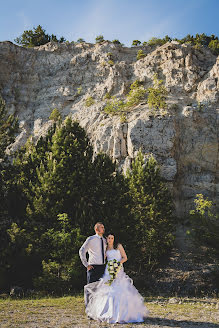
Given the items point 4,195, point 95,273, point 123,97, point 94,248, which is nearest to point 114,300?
point 95,273

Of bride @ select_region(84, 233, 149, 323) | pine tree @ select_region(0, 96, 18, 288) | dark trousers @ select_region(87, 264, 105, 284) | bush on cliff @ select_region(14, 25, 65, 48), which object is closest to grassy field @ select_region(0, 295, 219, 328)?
bride @ select_region(84, 233, 149, 323)

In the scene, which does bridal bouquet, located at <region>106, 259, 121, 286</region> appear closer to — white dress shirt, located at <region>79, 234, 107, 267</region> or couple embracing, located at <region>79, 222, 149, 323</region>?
couple embracing, located at <region>79, 222, 149, 323</region>

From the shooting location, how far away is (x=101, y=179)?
1756cm

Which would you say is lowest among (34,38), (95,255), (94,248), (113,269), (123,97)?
(113,269)

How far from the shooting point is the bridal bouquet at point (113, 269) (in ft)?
22.4

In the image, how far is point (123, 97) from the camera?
34.2m

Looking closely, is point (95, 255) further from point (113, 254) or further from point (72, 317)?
point (72, 317)

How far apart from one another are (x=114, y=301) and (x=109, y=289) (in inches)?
11.1

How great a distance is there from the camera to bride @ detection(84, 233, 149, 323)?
6.55m

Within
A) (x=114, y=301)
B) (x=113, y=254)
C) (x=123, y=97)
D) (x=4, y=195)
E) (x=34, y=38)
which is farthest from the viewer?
(x=34, y=38)

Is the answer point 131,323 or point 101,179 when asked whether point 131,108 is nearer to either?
point 101,179

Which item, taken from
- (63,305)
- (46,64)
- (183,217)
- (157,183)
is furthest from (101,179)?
(46,64)

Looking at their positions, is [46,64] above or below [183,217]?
above

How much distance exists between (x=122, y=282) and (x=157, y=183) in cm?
1565
